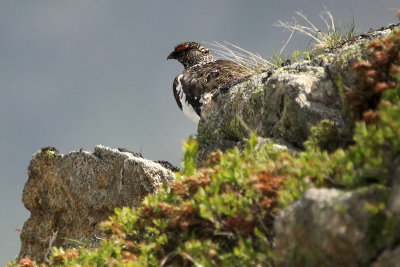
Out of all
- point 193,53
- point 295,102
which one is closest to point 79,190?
point 193,53

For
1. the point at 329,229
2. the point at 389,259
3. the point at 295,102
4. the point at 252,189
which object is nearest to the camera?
the point at 389,259

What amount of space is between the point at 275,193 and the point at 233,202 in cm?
32

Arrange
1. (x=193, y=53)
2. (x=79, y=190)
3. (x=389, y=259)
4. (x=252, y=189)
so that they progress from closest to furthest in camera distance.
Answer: (x=389, y=259) → (x=252, y=189) → (x=79, y=190) → (x=193, y=53)

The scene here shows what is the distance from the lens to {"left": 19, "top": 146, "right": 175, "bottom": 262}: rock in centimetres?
874

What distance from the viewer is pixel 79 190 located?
9.88 meters

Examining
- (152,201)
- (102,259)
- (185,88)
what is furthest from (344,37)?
(102,259)

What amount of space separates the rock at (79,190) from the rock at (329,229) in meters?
5.56

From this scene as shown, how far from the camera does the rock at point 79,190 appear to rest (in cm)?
874

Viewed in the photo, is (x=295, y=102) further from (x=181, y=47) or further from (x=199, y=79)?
(x=181, y=47)

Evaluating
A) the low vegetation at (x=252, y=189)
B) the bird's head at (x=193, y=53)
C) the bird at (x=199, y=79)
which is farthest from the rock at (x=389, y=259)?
the bird's head at (x=193, y=53)

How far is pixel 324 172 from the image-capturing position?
3.20 meters

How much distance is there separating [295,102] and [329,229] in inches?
101

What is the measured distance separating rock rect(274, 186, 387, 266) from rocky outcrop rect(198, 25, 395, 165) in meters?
1.65

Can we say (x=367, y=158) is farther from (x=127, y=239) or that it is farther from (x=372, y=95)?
(x=127, y=239)
